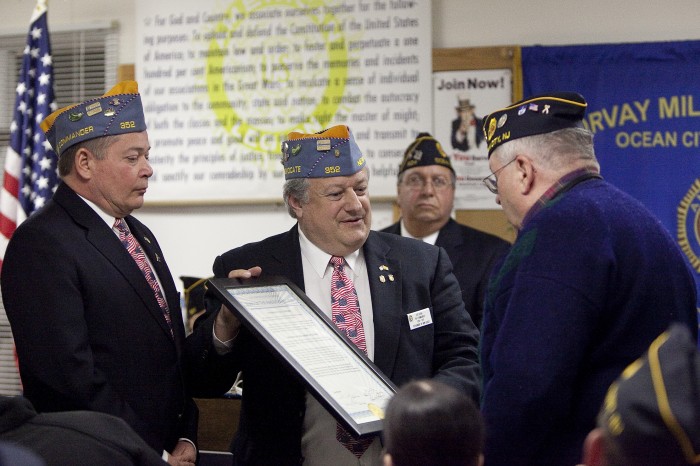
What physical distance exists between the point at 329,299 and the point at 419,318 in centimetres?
25

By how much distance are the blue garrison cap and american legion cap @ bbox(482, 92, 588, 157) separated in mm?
592

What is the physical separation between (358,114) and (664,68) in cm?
158

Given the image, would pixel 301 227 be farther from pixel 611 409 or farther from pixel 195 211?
pixel 195 211

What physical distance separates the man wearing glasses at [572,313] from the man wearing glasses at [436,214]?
2.07 metres

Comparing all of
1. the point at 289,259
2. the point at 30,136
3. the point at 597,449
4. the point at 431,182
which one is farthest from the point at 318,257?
the point at 30,136

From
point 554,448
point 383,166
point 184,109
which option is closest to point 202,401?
point 554,448

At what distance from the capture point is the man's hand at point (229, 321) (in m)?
2.40

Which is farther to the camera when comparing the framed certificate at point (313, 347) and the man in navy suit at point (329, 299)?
the man in navy suit at point (329, 299)

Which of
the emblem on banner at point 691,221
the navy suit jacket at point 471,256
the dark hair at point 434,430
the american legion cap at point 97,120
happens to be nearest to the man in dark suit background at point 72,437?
the dark hair at point 434,430

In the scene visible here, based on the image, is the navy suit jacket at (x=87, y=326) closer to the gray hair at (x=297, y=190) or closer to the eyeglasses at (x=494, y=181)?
the gray hair at (x=297, y=190)

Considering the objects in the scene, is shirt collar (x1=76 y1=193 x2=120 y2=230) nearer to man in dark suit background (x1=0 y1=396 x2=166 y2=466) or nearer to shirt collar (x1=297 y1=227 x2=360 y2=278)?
shirt collar (x1=297 y1=227 x2=360 y2=278)

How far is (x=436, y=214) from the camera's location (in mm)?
4094

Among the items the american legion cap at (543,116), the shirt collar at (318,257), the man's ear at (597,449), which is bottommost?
the man's ear at (597,449)

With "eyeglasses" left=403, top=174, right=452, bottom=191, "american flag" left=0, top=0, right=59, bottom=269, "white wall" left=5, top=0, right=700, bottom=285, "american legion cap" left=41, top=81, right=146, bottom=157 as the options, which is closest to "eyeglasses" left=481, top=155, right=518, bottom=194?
"american legion cap" left=41, top=81, right=146, bottom=157
